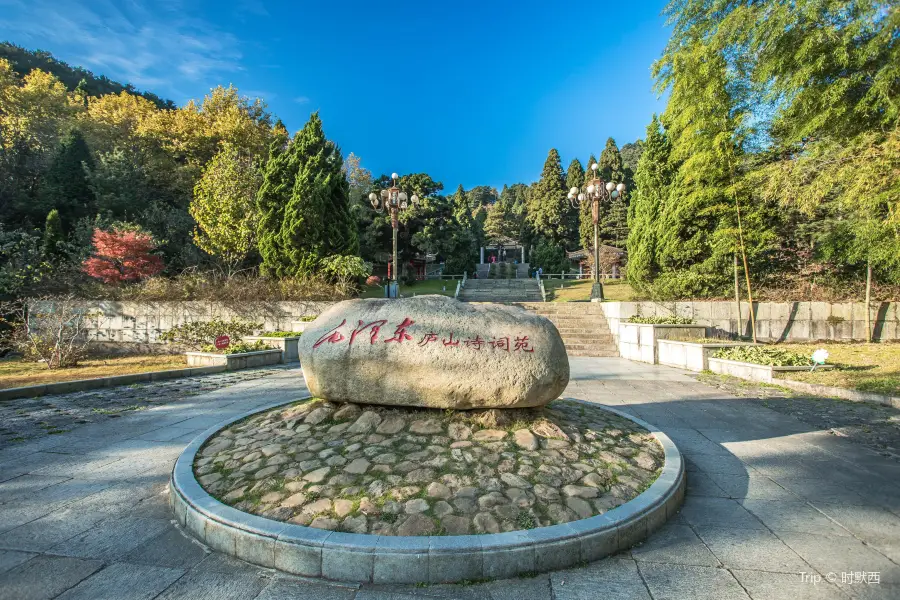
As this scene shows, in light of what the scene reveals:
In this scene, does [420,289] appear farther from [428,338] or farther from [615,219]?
[428,338]

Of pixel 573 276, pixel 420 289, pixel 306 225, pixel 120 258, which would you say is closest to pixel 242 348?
pixel 306 225

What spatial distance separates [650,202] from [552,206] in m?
23.3

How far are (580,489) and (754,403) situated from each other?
503 centimetres

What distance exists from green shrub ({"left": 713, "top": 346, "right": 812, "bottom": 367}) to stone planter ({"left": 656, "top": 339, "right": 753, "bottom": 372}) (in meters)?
0.19

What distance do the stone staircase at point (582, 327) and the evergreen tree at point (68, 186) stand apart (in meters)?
25.0

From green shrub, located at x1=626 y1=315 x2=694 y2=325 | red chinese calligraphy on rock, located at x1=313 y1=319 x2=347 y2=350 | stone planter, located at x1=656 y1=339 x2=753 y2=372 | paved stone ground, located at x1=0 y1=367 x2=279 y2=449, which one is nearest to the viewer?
red chinese calligraphy on rock, located at x1=313 y1=319 x2=347 y2=350

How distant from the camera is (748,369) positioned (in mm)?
8102

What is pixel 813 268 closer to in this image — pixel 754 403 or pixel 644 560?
pixel 754 403

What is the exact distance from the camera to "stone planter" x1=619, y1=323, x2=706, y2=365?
10.3 meters

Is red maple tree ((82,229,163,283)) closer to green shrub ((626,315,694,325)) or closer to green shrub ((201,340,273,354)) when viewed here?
green shrub ((201,340,273,354))

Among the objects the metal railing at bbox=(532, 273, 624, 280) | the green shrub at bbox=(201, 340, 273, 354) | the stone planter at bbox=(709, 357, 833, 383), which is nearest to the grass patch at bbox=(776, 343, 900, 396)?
the stone planter at bbox=(709, 357, 833, 383)

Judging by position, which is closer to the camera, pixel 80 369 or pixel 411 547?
pixel 411 547

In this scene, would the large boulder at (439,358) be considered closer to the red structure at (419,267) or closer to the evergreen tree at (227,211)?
the evergreen tree at (227,211)

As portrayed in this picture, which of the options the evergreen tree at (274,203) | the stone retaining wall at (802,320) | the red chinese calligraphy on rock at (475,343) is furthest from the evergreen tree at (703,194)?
the evergreen tree at (274,203)
